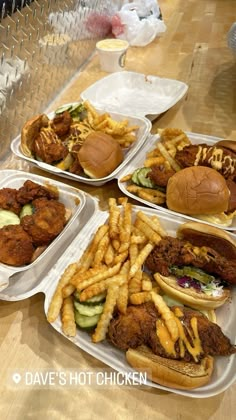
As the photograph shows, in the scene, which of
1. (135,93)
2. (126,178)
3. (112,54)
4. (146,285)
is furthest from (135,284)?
(112,54)

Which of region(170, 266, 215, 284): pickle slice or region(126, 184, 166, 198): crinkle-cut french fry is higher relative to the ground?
region(126, 184, 166, 198): crinkle-cut french fry

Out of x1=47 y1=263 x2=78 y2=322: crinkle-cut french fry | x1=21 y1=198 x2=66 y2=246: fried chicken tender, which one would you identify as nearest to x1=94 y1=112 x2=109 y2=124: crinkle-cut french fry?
x1=21 y1=198 x2=66 y2=246: fried chicken tender

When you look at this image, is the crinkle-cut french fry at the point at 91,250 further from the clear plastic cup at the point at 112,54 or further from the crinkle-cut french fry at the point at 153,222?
the clear plastic cup at the point at 112,54

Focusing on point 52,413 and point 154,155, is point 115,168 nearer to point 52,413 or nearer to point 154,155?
point 154,155

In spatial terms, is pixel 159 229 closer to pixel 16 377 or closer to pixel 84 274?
pixel 84 274

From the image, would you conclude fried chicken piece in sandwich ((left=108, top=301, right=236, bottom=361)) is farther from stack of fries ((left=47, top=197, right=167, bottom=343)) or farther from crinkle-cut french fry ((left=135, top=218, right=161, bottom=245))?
crinkle-cut french fry ((left=135, top=218, right=161, bottom=245))

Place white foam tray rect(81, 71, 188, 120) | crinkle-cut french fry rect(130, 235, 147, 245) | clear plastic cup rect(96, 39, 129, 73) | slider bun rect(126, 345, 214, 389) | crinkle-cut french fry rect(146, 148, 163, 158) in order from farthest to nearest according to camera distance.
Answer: clear plastic cup rect(96, 39, 129, 73)
white foam tray rect(81, 71, 188, 120)
crinkle-cut french fry rect(146, 148, 163, 158)
crinkle-cut french fry rect(130, 235, 147, 245)
slider bun rect(126, 345, 214, 389)

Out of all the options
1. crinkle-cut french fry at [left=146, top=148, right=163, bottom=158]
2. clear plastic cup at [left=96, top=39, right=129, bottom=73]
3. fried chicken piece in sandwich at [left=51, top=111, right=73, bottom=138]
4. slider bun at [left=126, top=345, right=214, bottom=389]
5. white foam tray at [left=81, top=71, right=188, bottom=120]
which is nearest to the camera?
slider bun at [left=126, top=345, right=214, bottom=389]

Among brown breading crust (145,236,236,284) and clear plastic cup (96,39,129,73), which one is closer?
brown breading crust (145,236,236,284)
